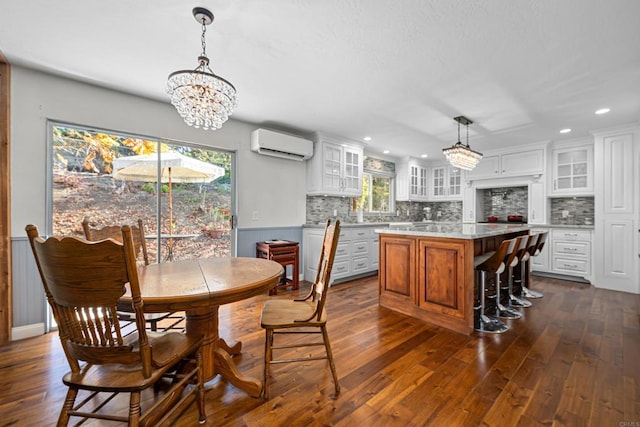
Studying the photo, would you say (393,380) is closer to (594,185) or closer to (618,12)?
(618,12)

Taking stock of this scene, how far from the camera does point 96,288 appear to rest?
107 centimetres

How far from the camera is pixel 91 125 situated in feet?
9.34

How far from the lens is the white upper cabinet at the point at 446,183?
648 cm

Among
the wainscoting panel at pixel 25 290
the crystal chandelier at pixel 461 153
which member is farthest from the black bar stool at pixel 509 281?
the wainscoting panel at pixel 25 290

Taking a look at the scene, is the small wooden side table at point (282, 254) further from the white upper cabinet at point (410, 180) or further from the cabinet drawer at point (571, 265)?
the cabinet drawer at point (571, 265)

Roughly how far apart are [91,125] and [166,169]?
0.80m

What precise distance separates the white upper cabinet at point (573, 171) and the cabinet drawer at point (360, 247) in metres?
A: 3.46

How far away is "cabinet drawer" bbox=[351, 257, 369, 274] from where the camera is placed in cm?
455

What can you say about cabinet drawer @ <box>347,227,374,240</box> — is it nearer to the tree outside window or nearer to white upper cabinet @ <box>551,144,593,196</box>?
the tree outside window

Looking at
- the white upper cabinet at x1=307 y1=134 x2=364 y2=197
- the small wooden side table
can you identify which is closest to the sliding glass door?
the small wooden side table

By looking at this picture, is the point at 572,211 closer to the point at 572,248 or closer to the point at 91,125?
the point at 572,248

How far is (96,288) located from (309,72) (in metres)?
2.35

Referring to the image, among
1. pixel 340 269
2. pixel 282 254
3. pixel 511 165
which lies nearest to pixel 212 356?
pixel 282 254

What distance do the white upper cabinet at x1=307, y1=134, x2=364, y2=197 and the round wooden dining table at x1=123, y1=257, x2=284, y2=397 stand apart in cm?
267
